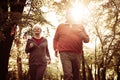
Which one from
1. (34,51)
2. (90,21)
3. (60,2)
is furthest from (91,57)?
(34,51)

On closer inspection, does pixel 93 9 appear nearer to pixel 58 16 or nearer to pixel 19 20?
pixel 58 16

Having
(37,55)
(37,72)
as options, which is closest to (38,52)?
(37,55)

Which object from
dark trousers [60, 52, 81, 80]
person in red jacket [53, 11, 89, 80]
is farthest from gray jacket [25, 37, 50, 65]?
dark trousers [60, 52, 81, 80]

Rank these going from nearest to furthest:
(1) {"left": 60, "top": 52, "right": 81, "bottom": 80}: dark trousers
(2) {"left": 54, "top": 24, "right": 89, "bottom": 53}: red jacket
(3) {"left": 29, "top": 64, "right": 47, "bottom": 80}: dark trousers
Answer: (1) {"left": 60, "top": 52, "right": 81, "bottom": 80}: dark trousers < (2) {"left": 54, "top": 24, "right": 89, "bottom": 53}: red jacket < (3) {"left": 29, "top": 64, "right": 47, "bottom": 80}: dark trousers

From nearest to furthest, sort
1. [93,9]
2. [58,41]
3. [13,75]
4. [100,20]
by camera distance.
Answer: [58,41] < [93,9] < [100,20] < [13,75]

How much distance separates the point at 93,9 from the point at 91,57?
19.8m

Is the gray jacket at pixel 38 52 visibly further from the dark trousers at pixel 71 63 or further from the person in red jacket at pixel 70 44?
the dark trousers at pixel 71 63

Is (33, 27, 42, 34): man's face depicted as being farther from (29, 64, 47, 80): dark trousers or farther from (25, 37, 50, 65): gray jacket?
(29, 64, 47, 80): dark trousers

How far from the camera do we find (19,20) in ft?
24.4

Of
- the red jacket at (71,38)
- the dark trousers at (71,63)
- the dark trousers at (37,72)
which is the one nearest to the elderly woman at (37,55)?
the dark trousers at (37,72)

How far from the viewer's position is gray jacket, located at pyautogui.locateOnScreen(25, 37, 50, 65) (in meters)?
8.85

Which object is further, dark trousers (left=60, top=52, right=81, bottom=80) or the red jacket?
the red jacket

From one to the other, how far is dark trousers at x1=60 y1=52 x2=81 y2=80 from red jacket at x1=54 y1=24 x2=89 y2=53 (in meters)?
0.12

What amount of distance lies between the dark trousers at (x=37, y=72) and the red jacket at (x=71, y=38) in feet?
4.18
